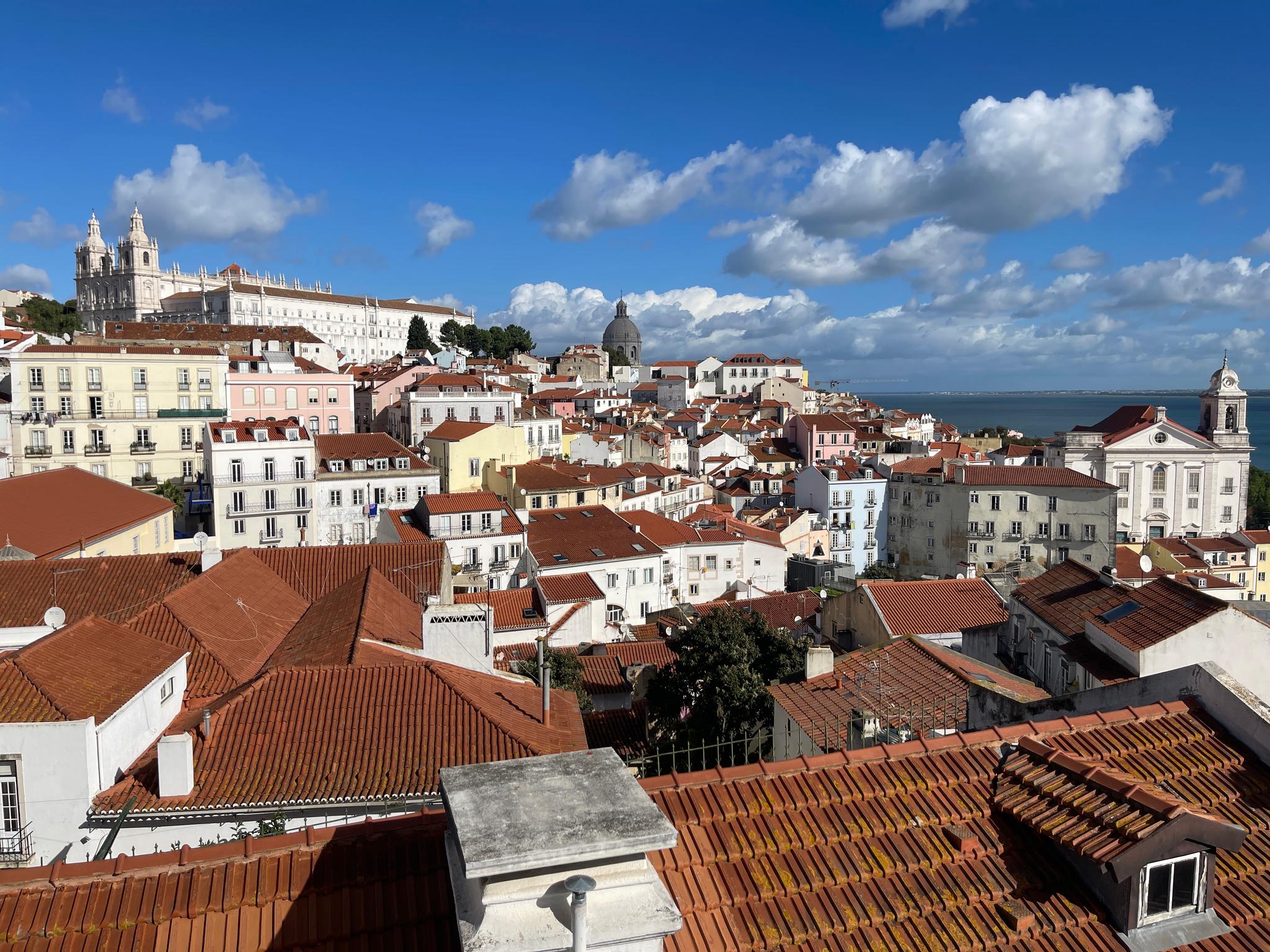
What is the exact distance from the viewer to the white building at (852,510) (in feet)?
194

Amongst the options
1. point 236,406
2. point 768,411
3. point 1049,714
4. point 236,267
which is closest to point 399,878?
point 1049,714

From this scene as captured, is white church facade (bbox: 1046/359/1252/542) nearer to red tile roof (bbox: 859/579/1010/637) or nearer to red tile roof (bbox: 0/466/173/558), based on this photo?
red tile roof (bbox: 859/579/1010/637)

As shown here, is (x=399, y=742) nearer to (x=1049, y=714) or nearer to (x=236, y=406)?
(x=1049, y=714)

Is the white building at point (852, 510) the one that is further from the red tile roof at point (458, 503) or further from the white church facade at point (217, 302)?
the white church facade at point (217, 302)

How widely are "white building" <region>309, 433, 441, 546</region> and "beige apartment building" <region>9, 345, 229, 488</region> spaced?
931 centimetres

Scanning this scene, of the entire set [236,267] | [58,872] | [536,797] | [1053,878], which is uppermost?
[236,267]

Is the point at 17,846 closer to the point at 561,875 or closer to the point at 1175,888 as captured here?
the point at 561,875

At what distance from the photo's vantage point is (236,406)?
52.1 meters

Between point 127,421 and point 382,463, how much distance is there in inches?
575

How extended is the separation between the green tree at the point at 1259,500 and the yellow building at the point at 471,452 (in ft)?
242

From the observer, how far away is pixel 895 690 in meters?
13.6

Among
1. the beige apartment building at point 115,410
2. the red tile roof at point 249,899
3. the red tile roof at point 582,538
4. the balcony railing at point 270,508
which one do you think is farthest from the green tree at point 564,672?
the beige apartment building at point 115,410

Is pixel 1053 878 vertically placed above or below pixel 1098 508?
above

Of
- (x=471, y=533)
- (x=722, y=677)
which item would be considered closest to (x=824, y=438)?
(x=471, y=533)
